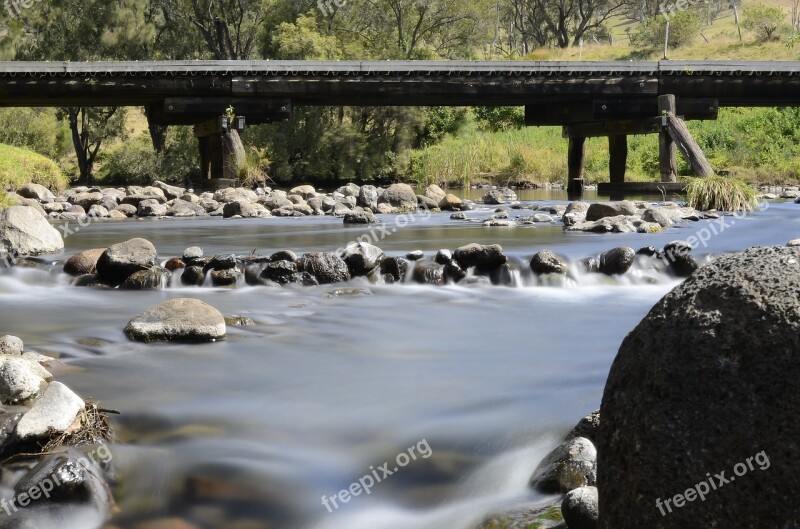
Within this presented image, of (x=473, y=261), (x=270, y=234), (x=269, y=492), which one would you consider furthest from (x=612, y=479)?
(x=270, y=234)

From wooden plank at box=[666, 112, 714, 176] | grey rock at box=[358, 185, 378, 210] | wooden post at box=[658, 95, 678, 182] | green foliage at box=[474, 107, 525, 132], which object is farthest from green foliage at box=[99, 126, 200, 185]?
wooden plank at box=[666, 112, 714, 176]

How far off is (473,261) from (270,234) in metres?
5.13

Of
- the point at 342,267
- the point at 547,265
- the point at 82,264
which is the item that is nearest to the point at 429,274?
the point at 342,267

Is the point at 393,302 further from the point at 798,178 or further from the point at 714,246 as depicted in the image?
the point at 798,178

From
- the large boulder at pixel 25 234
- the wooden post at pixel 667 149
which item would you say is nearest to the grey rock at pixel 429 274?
Result: the large boulder at pixel 25 234

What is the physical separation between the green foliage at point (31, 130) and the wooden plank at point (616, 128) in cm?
3097

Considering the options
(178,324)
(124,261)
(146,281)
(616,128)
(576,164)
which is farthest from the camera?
(576,164)

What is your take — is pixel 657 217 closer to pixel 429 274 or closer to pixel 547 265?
pixel 547 265

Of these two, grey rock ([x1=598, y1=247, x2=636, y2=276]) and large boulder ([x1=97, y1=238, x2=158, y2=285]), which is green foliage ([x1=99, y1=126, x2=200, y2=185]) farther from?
grey rock ([x1=598, y1=247, x2=636, y2=276])

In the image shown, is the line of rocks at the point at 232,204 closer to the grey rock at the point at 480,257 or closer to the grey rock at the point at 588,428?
the grey rock at the point at 480,257

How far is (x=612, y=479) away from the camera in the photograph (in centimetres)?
271

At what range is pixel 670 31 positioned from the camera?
65.2m

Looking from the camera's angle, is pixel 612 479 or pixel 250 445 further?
pixel 250 445

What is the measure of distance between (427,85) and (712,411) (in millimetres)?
19449
